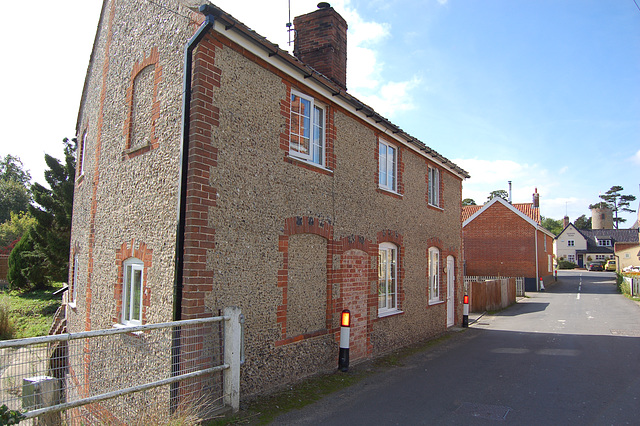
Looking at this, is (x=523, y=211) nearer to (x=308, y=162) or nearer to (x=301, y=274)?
(x=308, y=162)

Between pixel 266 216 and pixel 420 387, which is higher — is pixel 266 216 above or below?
above

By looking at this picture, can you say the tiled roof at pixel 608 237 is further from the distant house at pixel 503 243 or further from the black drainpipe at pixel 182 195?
the black drainpipe at pixel 182 195

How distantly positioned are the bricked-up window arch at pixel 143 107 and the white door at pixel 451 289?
11011 millimetres

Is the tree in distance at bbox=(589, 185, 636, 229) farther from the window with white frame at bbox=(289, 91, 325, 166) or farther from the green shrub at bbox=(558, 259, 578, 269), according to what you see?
the window with white frame at bbox=(289, 91, 325, 166)

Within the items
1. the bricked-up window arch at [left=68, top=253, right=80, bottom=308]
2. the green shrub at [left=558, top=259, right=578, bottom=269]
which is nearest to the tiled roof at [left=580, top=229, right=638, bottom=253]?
the green shrub at [left=558, top=259, right=578, bottom=269]

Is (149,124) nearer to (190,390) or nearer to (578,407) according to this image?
(190,390)

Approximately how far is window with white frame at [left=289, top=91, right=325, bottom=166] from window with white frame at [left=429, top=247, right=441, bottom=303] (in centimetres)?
663

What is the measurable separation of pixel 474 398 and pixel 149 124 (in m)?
6.91

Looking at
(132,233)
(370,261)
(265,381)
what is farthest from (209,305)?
(370,261)

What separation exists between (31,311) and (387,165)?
15786mm

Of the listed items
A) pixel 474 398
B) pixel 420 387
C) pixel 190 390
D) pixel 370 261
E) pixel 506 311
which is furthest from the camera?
pixel 506 311

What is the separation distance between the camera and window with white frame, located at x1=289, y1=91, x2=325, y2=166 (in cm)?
772

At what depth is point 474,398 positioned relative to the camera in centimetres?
691

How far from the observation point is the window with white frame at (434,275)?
44.4 ft
